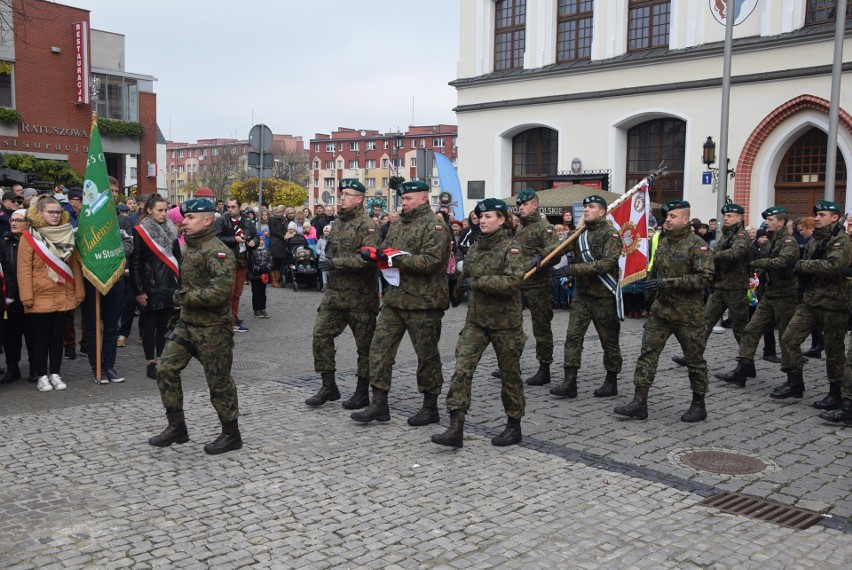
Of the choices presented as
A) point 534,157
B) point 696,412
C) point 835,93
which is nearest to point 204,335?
point 696,412

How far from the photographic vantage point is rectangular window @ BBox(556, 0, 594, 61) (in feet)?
86.3

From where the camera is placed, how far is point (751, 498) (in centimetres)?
550

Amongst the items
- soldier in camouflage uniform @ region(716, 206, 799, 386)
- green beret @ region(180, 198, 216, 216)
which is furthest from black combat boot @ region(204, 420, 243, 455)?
soldier in camouflage uniform @ region(716, 206, 799, 386)

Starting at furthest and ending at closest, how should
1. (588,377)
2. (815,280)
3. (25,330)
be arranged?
(588,377), (25,330), (815,280)

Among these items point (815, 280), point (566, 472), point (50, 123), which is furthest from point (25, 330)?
point (50, 123)

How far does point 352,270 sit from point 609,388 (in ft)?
10.1

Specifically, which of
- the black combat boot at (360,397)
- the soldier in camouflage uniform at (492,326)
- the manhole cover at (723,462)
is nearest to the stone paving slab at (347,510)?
the soldier in camouflage uniform at (492,326)

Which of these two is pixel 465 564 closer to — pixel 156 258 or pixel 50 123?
pixel 156 258

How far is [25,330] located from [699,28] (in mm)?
20513

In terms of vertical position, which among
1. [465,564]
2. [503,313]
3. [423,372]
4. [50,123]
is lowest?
[465,564]

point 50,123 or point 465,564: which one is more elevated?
point 50,123

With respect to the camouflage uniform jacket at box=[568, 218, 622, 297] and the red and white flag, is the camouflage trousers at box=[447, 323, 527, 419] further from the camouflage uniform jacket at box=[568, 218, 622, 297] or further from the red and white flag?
the red and white flag

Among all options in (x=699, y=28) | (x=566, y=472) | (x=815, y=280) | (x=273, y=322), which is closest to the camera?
(x=566, y=472)

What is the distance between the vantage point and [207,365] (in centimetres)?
619
